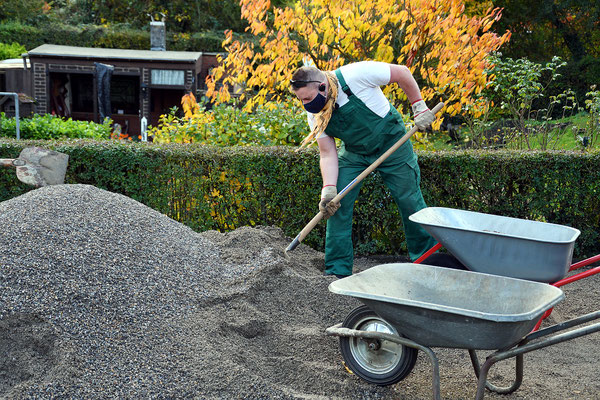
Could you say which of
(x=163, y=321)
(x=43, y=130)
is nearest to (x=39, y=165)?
(x=163, y=321)

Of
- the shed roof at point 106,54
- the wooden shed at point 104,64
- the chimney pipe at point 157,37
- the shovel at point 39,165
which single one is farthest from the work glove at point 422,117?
the chimney pipe at point 157,37

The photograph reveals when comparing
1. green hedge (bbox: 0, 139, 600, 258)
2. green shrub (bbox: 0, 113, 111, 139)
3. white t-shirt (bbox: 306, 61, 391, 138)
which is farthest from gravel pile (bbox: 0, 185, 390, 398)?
green shrub (bbox: 0, 113, 111, 139)

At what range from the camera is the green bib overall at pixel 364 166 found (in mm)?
4125

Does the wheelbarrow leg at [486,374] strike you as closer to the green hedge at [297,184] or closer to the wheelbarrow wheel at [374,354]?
the wheelbarrow wheel at [374,354]

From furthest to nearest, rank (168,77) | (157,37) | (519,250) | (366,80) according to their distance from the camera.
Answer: (157,37), (168,77), (366,80), (519,250)

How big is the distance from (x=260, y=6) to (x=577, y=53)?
16071mm

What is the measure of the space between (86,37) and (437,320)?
25263 mm

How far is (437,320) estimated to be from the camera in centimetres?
245

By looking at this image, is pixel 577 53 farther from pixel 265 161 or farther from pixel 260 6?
pixel 265 161

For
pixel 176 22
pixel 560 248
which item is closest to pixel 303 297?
pixel 560 248

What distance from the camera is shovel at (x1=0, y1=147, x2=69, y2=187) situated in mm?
5039

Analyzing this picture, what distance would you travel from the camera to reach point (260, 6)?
23.0 feet

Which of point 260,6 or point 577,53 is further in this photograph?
point 577,53

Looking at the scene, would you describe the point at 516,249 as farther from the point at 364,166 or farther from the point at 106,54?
the point at 106,54
